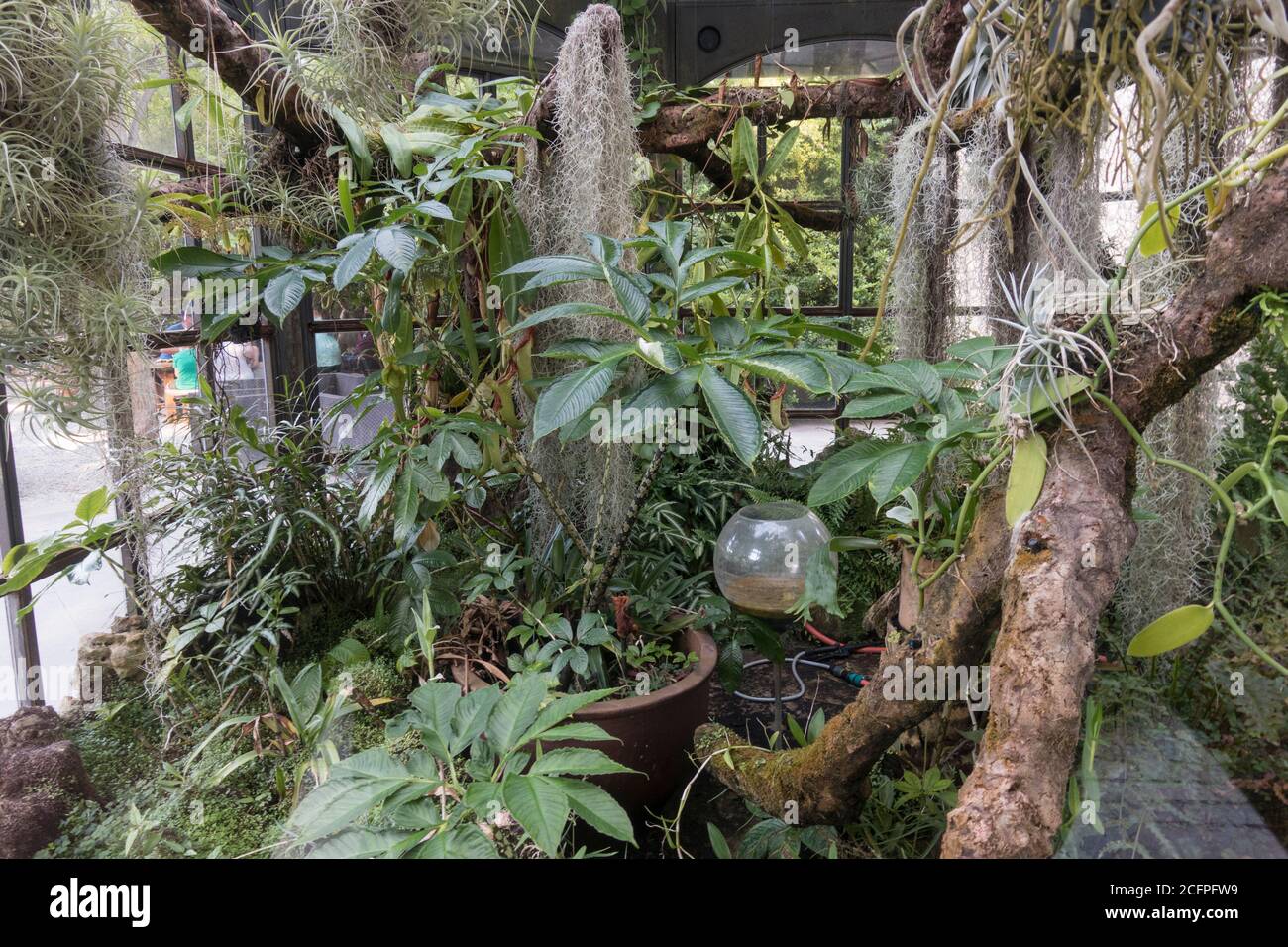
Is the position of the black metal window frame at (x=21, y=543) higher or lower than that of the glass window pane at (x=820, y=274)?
lower

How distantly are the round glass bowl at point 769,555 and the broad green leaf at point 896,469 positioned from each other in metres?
0.36

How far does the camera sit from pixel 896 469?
100 cm

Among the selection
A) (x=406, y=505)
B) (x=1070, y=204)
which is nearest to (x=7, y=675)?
(x=406, y=505)

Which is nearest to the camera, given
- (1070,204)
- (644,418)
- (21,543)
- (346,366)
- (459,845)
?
→ (459,845)

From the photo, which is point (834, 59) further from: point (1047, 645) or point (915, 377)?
point (1047, 645)

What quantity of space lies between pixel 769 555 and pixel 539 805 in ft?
2.35

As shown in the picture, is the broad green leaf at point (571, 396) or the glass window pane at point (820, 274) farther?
the glass window pane at point (820, 274)

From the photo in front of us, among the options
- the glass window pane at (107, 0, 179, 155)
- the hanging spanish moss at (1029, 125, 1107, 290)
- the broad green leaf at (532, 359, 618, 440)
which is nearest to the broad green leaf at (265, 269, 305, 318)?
the glass window pane at (107, 0, 179, 155)

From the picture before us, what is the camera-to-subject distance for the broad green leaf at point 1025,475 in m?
0.86

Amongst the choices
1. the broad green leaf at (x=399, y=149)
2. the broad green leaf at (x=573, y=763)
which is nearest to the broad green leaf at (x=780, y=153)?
the broad green leaf at (x=399, y=149)

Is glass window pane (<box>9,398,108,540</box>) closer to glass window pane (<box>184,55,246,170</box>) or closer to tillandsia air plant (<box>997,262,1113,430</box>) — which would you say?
glass window pane (<box>184,55,246,170</box>)

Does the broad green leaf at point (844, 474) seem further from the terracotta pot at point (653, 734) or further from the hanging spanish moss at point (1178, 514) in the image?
the hanging spanish moss at point (1178, 514)

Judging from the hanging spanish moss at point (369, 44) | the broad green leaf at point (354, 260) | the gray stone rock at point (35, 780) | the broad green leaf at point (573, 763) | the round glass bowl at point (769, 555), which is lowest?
the gray stone rock at point (35, 780)
